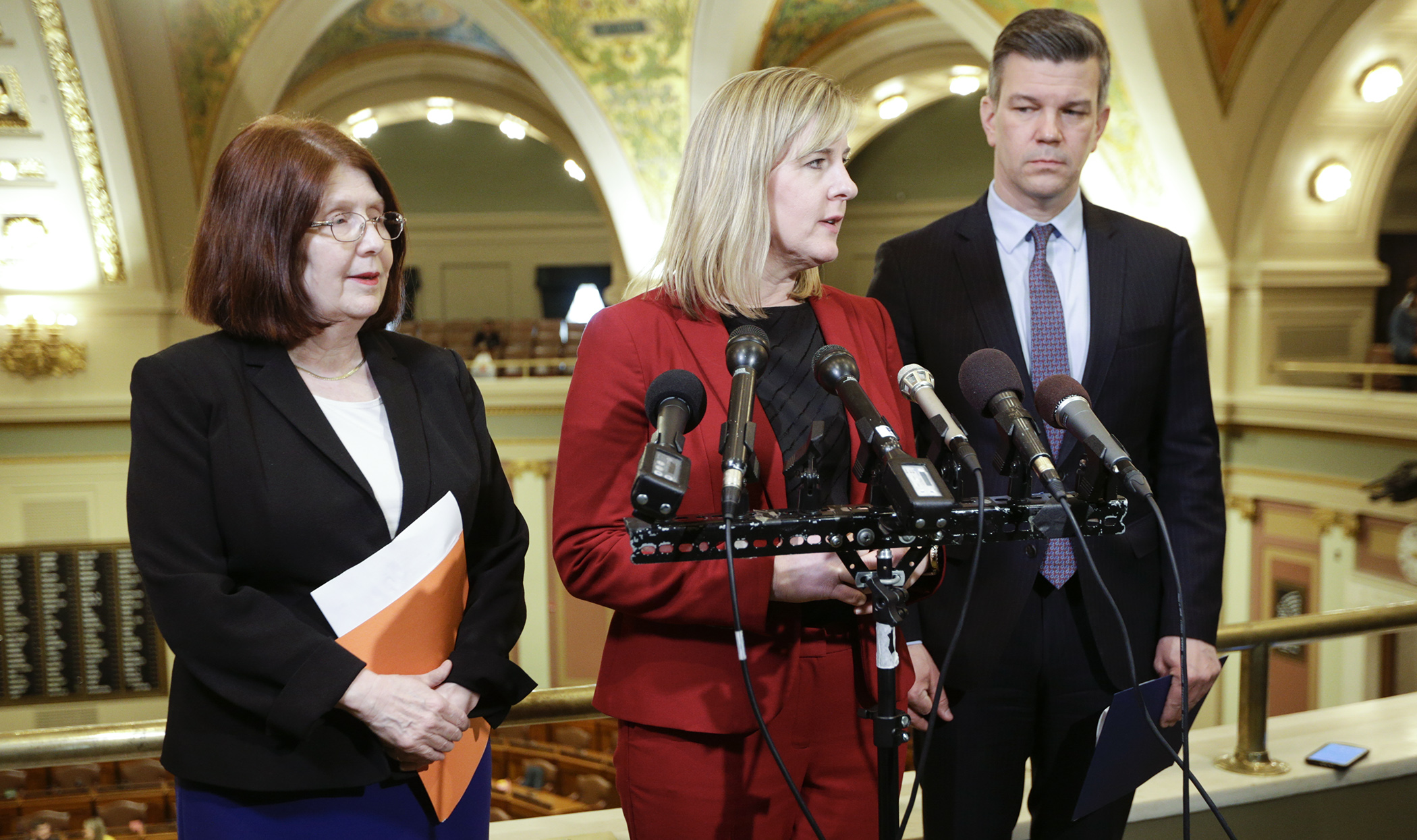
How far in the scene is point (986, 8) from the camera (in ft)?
21.7

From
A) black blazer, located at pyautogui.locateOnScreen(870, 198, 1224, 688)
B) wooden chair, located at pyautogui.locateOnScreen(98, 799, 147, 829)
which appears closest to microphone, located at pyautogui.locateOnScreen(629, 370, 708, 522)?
black blazer, located at pyautogui.locateOnScreen(870, 198, 1224, 688)

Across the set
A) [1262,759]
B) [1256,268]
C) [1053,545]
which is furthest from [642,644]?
[1256,268]

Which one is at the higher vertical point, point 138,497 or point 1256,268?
point 1256,268

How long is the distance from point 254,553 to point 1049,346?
1.22 m

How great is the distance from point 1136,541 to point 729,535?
96cm

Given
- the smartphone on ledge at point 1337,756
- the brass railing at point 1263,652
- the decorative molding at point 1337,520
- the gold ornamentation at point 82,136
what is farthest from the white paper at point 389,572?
the gold ornamentation at point 82,136

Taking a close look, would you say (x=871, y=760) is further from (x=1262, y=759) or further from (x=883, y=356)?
(x=1262, y=759)

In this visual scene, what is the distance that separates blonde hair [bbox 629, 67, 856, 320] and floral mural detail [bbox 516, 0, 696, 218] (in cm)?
781

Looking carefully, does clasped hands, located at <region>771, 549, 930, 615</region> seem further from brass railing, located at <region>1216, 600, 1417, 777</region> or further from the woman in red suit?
brass railing, located at <region>1216, 600, 1417, 777</region>

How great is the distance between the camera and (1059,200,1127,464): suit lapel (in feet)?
5.56

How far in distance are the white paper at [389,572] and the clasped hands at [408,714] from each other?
89mm

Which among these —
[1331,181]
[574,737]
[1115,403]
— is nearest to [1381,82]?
[1331,181]

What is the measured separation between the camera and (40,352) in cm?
911

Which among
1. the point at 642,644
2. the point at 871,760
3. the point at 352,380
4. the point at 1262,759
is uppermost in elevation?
the point at 352,380
